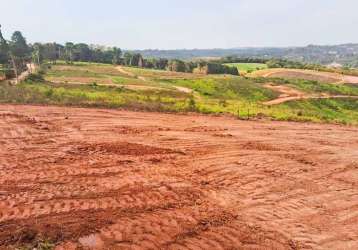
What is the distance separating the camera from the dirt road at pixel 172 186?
9.08m

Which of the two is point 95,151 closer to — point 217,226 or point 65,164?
point 65,164

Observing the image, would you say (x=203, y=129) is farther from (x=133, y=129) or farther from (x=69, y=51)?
(x=69, y=51)

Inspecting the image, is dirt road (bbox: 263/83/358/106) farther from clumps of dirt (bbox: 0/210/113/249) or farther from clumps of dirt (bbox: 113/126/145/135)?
clumps of dirt (bbox: 0/210/113/249)

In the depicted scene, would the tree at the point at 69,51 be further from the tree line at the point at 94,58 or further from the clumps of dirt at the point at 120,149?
the clumps of dirt at the point at 120,149

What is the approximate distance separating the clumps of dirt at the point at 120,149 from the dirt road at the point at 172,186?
0.04 meters

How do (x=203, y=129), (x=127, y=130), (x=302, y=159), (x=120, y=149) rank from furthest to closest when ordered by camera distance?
(x=203, y=129)
(x=127, y=130)
(x=302, y=159)
(x=120, y=149)

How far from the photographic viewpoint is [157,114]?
79.3ft

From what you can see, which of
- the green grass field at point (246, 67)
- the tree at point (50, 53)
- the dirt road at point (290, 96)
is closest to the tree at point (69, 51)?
the tree at point (50, 53)

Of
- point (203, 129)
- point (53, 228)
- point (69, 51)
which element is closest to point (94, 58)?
point (69, 51)

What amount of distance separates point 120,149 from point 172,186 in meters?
4.04

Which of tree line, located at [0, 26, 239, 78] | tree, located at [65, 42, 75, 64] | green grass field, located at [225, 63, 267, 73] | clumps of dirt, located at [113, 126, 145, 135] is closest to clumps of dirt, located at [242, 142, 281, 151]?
clumps of dirt, located at [113, 126, 145, 135]

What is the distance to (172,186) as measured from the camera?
1192cm

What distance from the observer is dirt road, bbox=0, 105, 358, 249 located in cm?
908

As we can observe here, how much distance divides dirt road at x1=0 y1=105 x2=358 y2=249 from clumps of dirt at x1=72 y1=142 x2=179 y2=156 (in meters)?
0.04
